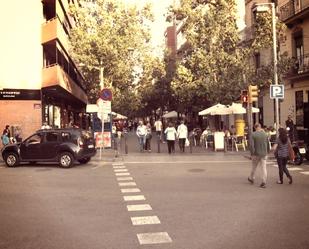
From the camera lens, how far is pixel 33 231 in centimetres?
770

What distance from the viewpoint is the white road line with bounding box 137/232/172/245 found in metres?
6.97

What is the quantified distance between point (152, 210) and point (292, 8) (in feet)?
77.5

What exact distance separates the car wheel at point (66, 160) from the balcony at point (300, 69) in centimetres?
1486

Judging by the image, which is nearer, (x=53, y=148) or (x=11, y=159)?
(x=53, y=148)

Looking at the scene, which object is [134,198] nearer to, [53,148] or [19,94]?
[53,148]

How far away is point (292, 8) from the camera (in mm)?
29938

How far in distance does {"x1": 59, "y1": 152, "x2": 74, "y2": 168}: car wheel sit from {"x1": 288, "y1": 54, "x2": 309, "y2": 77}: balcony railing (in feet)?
48.8

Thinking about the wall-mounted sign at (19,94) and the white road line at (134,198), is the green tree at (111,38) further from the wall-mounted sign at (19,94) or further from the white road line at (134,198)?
the white road line at (134,198)

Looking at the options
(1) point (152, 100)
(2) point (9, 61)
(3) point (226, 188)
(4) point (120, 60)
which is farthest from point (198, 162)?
(1) point (152, 100)

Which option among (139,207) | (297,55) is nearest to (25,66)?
(297,55)

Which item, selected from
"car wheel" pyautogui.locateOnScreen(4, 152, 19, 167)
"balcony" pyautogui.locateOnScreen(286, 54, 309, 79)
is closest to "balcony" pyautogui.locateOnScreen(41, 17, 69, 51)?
"car wheel" pyautogui.locateOnScreen(4, 152, 19, 167)

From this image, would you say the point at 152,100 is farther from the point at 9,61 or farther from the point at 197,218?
the point at 197,218

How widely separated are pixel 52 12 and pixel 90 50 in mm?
3668

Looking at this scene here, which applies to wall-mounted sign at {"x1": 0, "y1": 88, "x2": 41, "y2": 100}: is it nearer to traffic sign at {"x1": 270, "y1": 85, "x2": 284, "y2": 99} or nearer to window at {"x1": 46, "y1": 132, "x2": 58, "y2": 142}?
window at {"x1": 46, "y1": 132, "x2": 58, "y2": 142}
